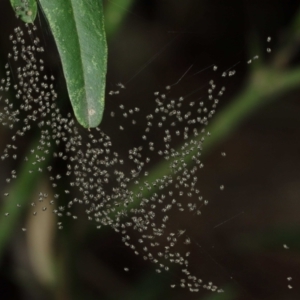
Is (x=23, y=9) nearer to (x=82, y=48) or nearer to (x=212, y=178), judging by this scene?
(x=82, y=48)

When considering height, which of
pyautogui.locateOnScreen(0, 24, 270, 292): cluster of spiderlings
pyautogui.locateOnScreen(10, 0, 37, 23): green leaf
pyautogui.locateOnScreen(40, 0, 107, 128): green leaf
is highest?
pyautogui.locateOnScreen(0, 24, 270, 292): cluster of spiderlings

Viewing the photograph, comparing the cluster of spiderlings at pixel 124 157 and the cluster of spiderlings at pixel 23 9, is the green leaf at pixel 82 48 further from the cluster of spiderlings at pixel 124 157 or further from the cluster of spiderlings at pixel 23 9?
the cluster of spiderlings at pixel 124 157

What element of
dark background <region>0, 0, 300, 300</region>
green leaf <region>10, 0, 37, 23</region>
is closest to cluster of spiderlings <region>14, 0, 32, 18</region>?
green leaf <region>10, 0, 37, 23</region>

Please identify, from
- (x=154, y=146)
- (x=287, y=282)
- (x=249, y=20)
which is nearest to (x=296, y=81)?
(x=249, y=20)

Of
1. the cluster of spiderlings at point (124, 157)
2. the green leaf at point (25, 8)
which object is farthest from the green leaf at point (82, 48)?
the cluster of spiderlings at point (124, 157)

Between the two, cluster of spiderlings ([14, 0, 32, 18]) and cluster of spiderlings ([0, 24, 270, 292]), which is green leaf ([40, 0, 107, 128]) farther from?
cluster of spiderlings ([0, 24, 270, 292])

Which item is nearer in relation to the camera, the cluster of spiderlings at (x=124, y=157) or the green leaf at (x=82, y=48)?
the green leaf at (x=82, y=48)
